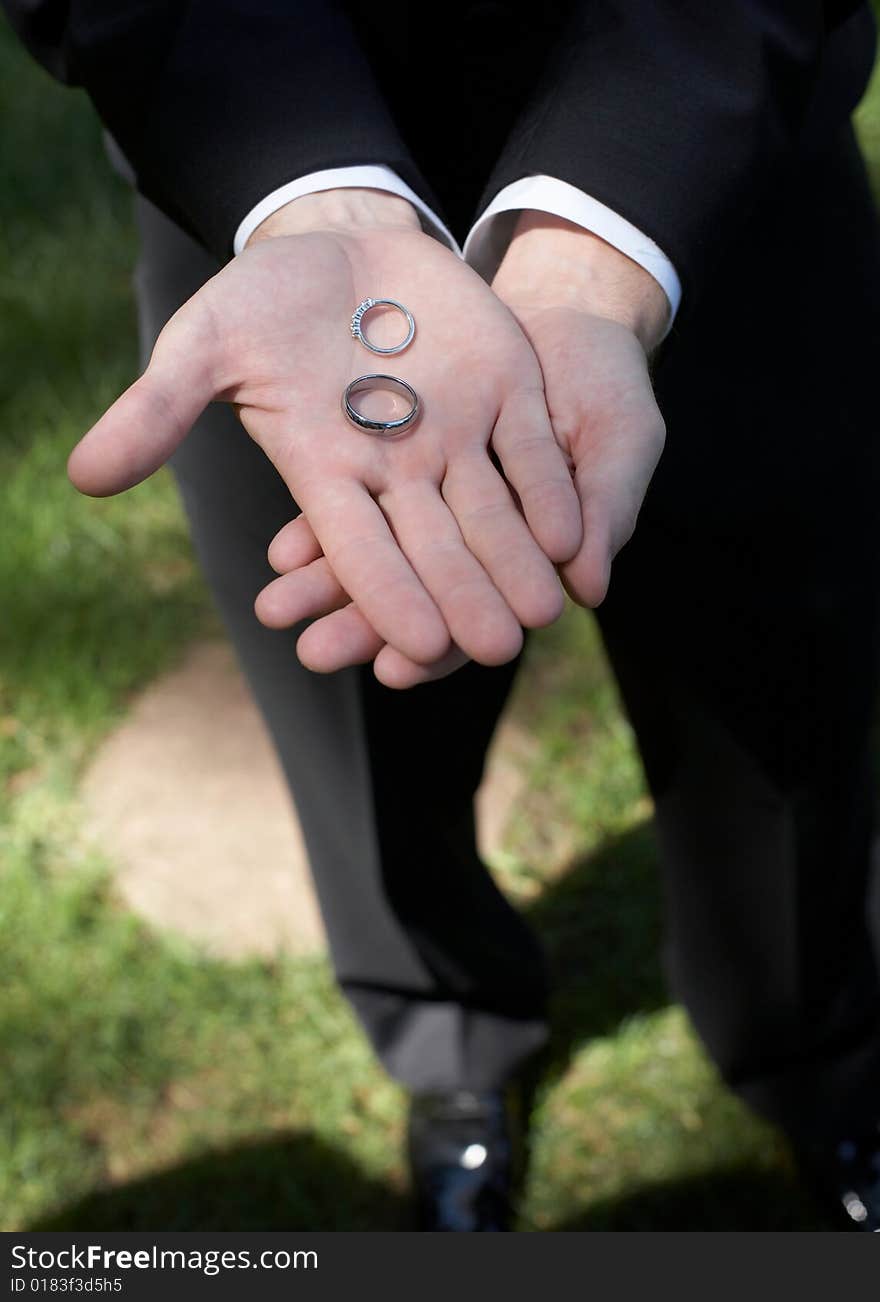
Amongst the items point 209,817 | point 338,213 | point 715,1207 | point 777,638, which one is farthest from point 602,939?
point 338,213

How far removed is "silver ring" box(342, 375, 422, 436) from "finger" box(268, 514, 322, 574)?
0.09 m

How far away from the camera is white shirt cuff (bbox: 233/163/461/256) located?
3.53ft

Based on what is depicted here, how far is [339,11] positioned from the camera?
1.11 meters

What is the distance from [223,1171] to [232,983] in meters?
0.25

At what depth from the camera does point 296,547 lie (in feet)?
3.28

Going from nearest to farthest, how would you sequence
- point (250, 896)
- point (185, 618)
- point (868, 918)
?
point (868, 918) → point (250, 896) → point (185, 618)

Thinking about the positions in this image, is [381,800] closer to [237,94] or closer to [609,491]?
[609,491]

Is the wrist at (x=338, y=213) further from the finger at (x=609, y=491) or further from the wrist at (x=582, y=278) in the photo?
the finger at (x=609, y=491)

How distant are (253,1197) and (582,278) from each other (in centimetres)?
117

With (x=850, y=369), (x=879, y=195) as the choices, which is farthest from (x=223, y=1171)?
(x=879, y=195)

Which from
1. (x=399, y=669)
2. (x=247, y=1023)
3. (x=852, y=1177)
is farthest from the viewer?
(x=247, y=1023)

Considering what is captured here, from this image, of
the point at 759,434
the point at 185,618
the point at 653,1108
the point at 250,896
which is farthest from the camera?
the point at 185,618

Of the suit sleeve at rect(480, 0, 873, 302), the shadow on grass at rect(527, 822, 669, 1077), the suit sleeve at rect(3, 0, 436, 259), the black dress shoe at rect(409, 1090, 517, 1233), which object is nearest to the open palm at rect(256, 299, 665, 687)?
the suit sleeve at rect(480, 0, 873, 302)

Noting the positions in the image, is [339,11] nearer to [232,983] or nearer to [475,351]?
[475,351]
